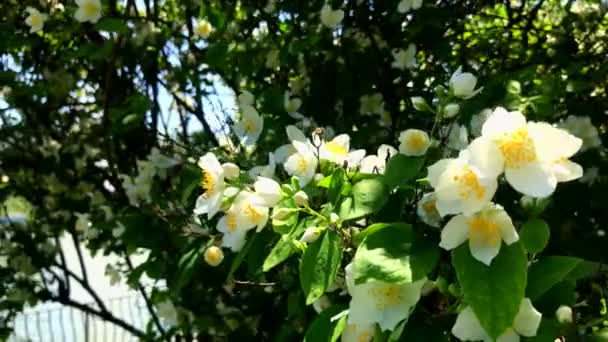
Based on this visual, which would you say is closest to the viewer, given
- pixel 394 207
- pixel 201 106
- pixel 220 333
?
pixel 394 207

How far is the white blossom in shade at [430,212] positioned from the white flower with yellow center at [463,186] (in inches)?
4.2

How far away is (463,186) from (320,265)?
220 millimetres

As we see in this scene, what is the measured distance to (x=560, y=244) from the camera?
6.57ft

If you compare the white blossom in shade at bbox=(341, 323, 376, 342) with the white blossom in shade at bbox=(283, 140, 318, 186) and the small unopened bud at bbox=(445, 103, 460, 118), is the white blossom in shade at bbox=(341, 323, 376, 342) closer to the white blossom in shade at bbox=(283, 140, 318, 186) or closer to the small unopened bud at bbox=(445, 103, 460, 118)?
the white blossom in shade at bbox=(283, 140, 318, 186)

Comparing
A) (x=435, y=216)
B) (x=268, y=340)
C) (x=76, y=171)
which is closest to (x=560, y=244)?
(x=268, y=340)

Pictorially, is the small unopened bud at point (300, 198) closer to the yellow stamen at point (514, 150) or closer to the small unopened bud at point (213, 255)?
the yellow stamen at point (514, 150)

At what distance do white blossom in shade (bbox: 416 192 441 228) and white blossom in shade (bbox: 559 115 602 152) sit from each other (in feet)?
3.92

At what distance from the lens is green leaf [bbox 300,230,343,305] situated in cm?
102

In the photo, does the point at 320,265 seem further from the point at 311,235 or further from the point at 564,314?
the point at 564,314

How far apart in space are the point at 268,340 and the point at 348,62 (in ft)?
3.18

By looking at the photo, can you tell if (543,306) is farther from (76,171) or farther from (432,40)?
(76,171)

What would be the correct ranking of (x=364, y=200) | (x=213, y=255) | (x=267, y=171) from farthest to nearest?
1. (x=213, y=255)
2. (x=267, y=171)
3. (x=364, y=200)

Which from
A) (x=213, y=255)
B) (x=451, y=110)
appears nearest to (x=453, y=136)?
(x=451, y=110)

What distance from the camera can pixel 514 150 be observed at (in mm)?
942
